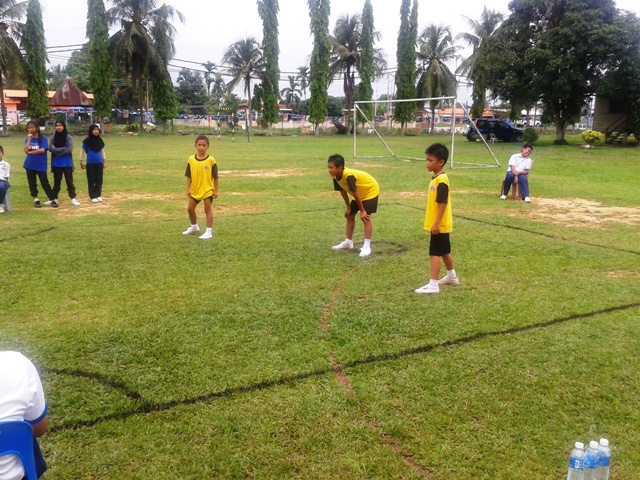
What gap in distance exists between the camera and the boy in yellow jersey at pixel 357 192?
20.5ft

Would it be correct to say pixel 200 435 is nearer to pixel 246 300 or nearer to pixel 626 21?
pixel 246 300

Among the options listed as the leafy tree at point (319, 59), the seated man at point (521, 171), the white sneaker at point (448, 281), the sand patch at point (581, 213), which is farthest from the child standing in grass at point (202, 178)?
the leafy tree at point (319, 59)

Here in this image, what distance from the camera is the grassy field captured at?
2.79m

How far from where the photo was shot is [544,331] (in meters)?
4.27

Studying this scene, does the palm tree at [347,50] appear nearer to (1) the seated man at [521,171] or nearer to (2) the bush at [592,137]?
(2) the bush at [592,137]

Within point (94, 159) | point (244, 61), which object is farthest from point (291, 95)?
point (94, 159)

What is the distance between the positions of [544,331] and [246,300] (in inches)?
96.6

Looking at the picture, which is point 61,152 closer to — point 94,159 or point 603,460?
point 94,159

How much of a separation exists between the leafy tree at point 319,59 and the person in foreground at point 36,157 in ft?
124

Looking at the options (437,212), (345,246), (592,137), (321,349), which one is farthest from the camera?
(592,137)

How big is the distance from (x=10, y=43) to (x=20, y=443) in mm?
38629

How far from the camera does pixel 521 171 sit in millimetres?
11219

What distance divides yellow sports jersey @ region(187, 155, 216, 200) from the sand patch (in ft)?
17.6

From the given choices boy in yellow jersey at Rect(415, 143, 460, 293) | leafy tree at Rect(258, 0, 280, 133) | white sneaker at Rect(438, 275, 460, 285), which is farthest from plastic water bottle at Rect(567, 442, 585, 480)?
leafy tree at Rect(258, 0, 280, 133)
